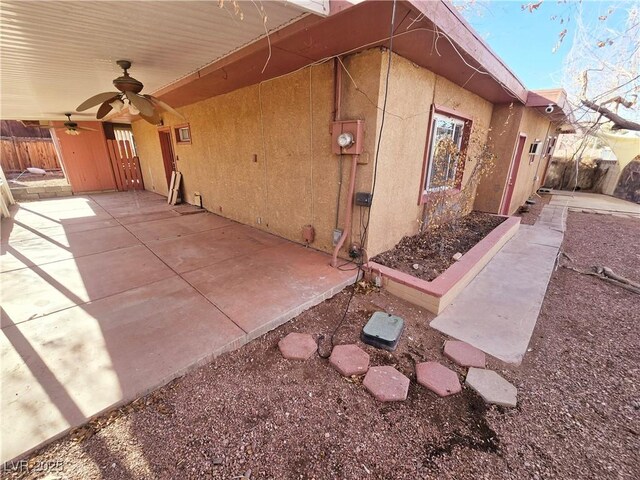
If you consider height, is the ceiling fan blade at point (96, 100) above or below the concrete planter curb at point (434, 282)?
above

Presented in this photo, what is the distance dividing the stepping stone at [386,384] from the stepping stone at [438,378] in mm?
145

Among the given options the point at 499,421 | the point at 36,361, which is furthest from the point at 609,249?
the point at 36,361

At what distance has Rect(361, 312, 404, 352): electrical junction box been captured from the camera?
2328 mm

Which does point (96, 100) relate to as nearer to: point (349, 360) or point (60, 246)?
point (60, 246)

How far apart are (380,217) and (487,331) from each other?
1.78 m

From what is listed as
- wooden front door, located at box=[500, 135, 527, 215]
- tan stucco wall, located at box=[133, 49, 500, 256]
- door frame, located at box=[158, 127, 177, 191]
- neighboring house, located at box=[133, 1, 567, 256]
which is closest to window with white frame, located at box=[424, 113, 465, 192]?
neighboring house, located at box=[133, 1, 567, 256]

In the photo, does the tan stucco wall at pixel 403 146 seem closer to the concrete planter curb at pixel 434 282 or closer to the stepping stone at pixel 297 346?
the concrete planter curb at pixel 434 282

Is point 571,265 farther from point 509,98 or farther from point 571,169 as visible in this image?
point 571,169

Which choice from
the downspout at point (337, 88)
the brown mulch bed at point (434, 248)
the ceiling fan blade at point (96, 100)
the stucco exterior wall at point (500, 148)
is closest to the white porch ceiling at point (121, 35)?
the ceiling fan blade at point (96, 100)

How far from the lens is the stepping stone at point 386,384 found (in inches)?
73.6

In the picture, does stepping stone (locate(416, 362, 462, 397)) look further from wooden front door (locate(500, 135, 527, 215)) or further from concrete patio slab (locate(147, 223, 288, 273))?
wooden front door (locate(500, 135, 527, 215))

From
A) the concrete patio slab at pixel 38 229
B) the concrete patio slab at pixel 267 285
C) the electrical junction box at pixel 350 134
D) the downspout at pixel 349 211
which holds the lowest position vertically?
the concrete patio slab at pixel 38 229

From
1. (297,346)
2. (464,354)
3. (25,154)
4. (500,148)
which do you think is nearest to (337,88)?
(297,346)

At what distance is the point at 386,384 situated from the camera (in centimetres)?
196
